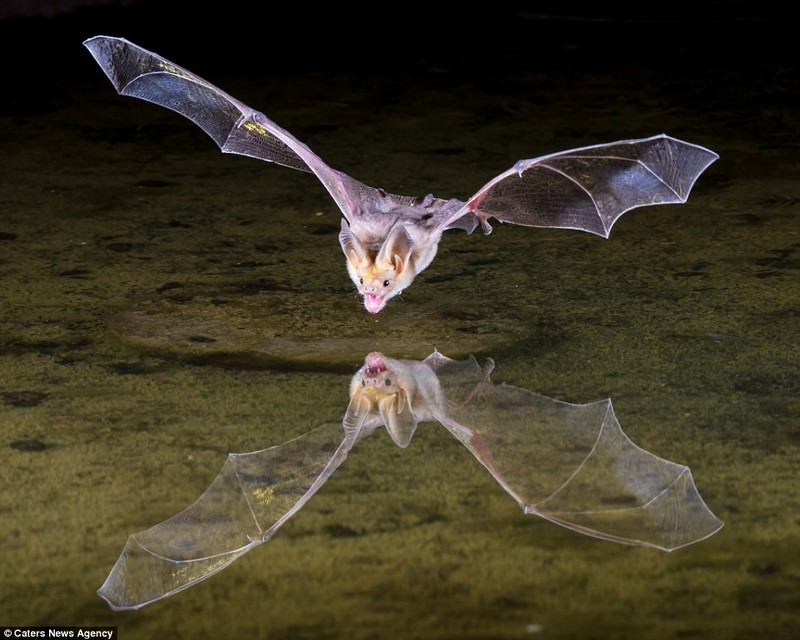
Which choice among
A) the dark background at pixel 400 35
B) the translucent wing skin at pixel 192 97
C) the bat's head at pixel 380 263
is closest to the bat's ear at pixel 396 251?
the bat's head at pixel 380 263

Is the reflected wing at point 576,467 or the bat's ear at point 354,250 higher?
the bat's ear at point 354,250

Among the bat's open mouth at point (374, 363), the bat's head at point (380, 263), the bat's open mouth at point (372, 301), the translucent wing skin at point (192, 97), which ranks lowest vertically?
the bat's open mouth at point (374, 363)

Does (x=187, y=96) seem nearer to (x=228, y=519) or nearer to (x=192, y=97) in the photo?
(x=192, y=97)

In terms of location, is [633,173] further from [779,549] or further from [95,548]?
[95,548]

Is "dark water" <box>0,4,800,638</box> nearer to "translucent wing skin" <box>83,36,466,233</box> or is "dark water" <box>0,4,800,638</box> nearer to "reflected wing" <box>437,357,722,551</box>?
"reflected wing" <box>437,357,722,551</box>

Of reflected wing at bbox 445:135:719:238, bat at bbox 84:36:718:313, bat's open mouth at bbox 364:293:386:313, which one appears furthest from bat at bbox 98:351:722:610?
reflected wing at bbox 445:135:719:238

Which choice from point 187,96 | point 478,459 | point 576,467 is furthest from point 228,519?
point 187,96

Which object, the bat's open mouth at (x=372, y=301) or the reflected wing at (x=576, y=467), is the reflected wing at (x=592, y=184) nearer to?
the bat's open mouth at (x=372, y=301)
